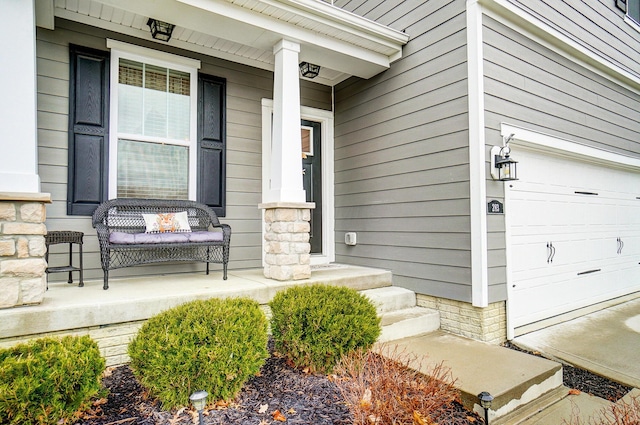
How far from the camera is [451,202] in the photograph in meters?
3.77

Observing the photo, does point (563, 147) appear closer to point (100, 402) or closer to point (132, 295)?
point (132, 295)

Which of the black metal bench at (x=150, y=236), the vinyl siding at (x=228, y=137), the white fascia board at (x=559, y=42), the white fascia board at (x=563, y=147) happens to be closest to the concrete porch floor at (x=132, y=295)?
the black metal bench at (x=150, y=236)

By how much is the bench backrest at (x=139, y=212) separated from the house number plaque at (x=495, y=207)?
2820 mm

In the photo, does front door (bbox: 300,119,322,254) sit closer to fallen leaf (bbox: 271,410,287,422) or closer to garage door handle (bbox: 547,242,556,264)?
garage door handle (bbox: 547,242,556,264)

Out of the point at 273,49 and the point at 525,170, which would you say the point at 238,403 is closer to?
the point at 273,49

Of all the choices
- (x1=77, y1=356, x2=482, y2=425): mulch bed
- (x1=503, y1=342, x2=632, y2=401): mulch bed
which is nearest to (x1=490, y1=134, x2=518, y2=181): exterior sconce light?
(x1=503, y1=342, x2=632, y2=401): mulch bed

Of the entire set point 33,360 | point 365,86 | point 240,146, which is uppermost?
point 365,86

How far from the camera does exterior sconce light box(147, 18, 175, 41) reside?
12.3 feet

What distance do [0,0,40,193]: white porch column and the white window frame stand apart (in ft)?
4.02

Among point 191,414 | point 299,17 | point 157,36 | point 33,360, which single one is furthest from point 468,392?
point 157,36

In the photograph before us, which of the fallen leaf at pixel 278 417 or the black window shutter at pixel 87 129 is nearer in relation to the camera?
the fallen leaf at pixel 278 417

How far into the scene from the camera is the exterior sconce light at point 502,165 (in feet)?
11.7

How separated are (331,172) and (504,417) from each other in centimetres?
372

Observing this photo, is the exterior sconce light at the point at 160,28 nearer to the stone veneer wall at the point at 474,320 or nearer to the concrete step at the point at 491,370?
the concrete step at the point at 491,370
